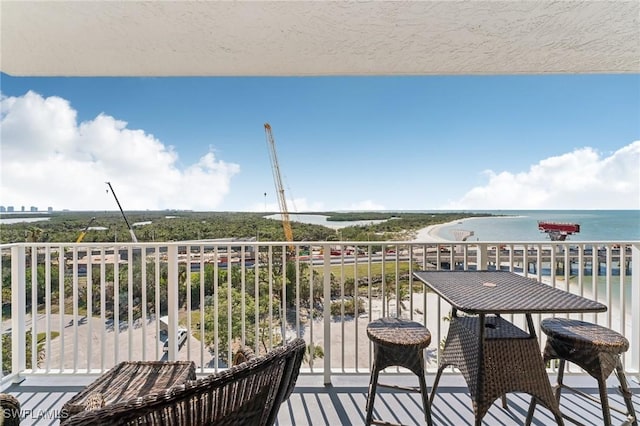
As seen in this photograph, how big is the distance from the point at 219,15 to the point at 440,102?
910 cm

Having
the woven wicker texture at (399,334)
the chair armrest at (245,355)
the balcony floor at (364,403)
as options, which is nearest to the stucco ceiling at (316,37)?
the woven wicker texture at (399,334)

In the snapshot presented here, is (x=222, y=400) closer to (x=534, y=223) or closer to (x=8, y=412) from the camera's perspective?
(x=8, y=412)

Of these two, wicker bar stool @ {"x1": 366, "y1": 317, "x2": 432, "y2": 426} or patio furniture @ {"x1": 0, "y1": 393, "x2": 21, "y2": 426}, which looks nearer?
patio furniture @ {"x1": 0, "y1": 393, "x2": 21, "y2": 426}

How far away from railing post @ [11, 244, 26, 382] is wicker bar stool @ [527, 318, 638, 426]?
398 centimetres

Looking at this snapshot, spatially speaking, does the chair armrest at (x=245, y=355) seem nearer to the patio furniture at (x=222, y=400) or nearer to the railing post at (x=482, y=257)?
the patio furniture at (x=222, y=400)

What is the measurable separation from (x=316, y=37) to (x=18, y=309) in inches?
134

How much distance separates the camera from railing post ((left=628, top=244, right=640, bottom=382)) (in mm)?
2666

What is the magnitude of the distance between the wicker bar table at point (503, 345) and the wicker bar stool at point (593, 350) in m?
0.24

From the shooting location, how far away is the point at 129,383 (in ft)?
5.32

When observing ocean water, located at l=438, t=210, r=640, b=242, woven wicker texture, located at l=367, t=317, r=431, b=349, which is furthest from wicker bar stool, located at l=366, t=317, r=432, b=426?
ocean water, located at l=438, t=210, r=640, b=242

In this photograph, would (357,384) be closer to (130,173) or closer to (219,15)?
(219,15)

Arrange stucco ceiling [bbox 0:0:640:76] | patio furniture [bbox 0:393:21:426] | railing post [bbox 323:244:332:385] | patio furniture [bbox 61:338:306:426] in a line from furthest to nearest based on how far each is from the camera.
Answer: railing post [bbox 323:244:332:385], stucco ceiling [bbox 0:0:640:76], patio furniture [bbox 0:393:21:426], patio furniture [bbox 61:338:306:426]

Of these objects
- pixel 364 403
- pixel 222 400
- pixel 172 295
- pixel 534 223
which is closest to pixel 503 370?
pixel 364 403

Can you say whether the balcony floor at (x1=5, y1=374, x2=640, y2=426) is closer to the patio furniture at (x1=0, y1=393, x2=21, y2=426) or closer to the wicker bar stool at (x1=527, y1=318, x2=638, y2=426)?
the wicker bar stool at (x1=527, y1=318, x2=638, y2=426)
